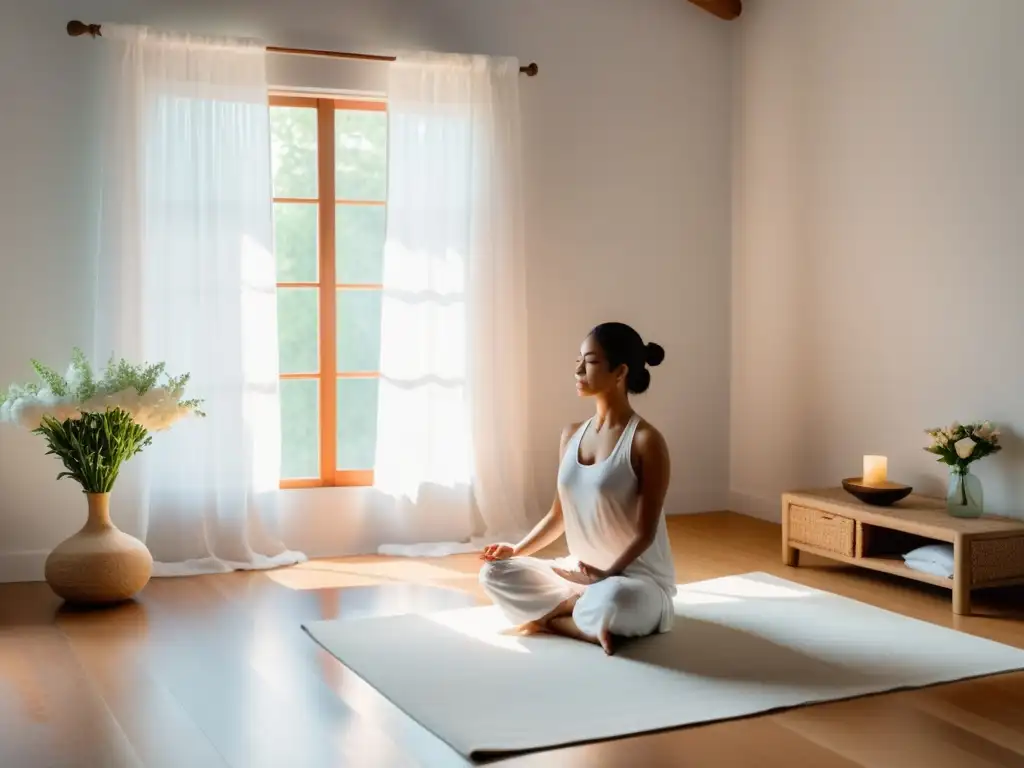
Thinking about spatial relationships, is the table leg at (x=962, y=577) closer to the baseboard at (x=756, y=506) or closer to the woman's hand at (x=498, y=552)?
the woman's hand at (x=498, y=552)

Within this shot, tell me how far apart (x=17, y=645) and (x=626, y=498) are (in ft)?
6.50

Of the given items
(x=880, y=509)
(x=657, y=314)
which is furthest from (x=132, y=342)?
(x=880, y=509)

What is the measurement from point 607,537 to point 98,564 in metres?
1.87

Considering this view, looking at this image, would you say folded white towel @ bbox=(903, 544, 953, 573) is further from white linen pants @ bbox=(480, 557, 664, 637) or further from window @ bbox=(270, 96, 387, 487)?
window @ bbox=(270, 96, 387, 487)

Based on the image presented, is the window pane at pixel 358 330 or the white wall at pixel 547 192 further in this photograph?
the window pane at pixel 358 330

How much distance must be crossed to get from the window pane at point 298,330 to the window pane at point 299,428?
0.08m

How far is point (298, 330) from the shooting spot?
5375 mm

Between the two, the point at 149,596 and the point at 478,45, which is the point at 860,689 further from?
the point at 478,45

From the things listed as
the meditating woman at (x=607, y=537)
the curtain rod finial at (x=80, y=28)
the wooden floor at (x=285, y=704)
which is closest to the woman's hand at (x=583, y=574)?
the meditating woman at (x=607, y=537)

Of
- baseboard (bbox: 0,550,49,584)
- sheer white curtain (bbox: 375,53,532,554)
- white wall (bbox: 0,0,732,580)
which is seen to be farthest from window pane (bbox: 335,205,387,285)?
baseboard (bbox: 0,550,49,584)

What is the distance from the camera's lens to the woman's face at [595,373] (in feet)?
12.1

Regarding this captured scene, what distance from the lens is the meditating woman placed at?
11.7 ft

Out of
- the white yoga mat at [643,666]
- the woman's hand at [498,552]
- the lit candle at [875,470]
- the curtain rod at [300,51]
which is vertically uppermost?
the curtain rod at [300,51]

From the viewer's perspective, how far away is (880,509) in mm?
4570
